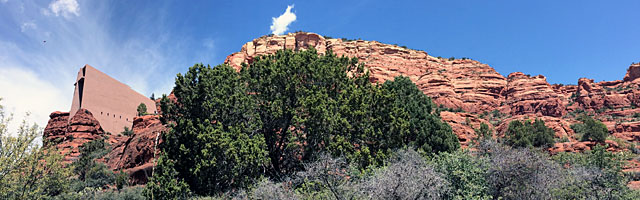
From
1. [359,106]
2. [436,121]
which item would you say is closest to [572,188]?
[436,121]

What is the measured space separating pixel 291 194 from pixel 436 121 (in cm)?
1196

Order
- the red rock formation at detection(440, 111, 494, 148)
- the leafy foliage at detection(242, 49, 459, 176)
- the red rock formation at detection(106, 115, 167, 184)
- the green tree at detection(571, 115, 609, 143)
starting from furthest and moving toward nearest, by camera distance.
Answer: the green tree at detection(571, 115, 609, 143), the red rock formation at detection(440, 111, 494, 148), the red rock formation at detection(106, 115, 167, 184), the leafy foliage at detection(242, 49, 459, 176)

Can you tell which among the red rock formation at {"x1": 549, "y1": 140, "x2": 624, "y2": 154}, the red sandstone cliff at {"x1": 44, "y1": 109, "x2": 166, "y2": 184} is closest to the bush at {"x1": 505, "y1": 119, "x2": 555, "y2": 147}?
the red rock formation at {"x1": 549, "y1": 140, "x2": 624, "y2": 154}

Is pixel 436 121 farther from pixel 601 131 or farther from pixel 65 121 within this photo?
pixel 65 121

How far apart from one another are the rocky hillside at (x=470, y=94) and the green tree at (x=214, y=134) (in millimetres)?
19122

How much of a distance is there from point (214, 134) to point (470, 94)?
61215 mm

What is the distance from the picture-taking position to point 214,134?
57.7 feet

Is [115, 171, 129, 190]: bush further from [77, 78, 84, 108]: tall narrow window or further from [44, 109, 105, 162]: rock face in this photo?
[77, 78, 84, 108]: tall narrow window

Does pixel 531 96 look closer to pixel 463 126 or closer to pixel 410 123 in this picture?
pixel 463 126

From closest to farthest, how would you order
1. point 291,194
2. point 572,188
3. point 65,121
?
point 291,194 < point 572,188 < point 65,121

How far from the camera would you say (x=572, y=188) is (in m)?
16.1

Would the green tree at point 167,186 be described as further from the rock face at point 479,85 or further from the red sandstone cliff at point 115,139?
the rock face at point 479,85

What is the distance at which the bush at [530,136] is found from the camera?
3297 cm

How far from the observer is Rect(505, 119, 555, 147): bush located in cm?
3297
